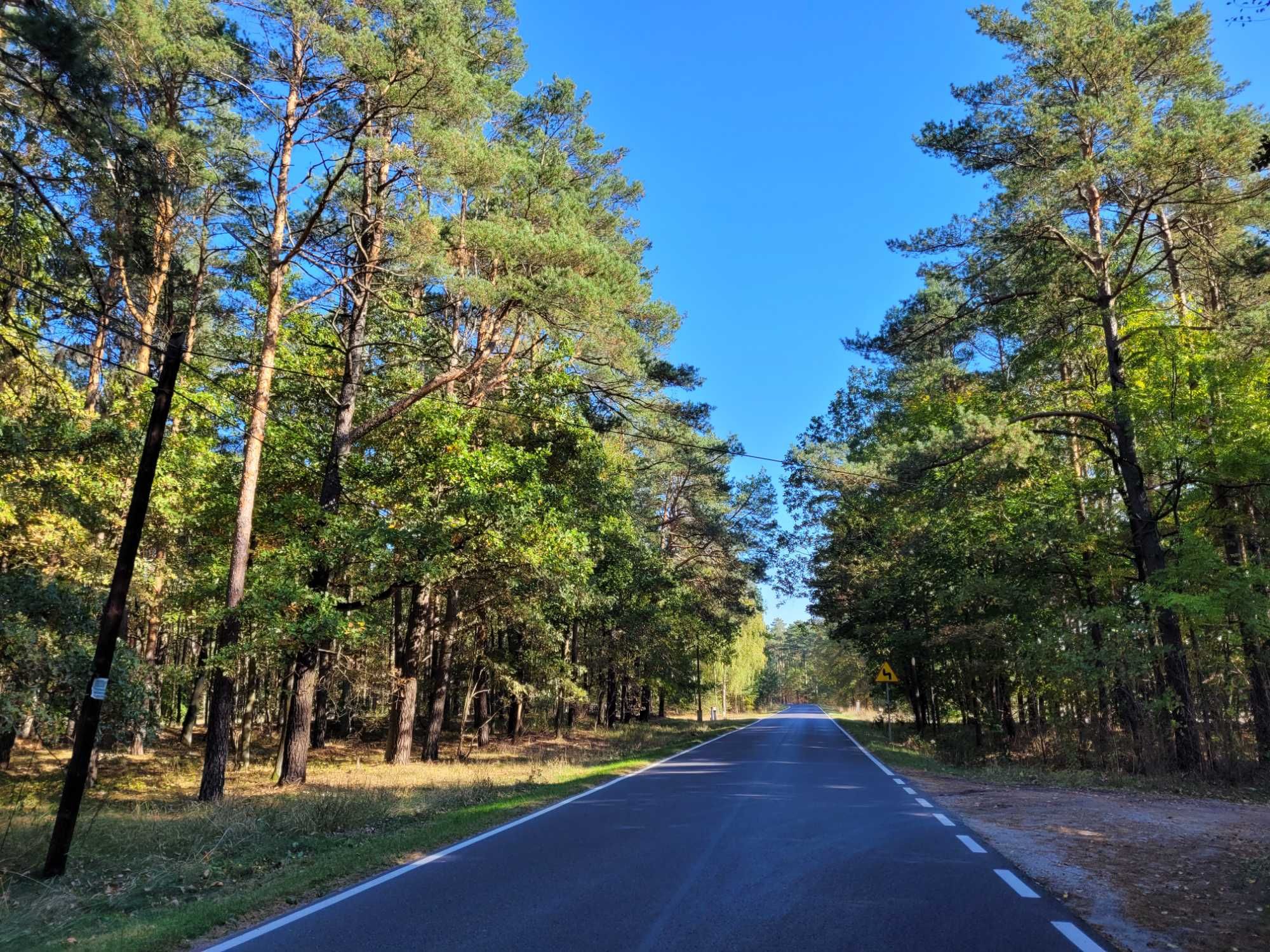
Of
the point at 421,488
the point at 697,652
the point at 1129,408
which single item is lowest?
the point at 697,652

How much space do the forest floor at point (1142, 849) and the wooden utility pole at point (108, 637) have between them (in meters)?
9.54

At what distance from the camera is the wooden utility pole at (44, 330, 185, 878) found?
7883 millimetres

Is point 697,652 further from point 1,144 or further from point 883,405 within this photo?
point 1,144

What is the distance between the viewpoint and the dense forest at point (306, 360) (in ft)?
30.2

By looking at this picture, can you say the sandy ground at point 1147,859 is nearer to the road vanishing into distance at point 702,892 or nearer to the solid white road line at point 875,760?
the road vanishing into distance at point 702,892

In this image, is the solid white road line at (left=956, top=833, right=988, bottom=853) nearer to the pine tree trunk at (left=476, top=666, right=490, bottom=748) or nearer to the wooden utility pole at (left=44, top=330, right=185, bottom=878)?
the wooden utility pole at (left=44, top=330, right=185, bottom=878)

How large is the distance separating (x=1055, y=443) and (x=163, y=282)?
22.8 m

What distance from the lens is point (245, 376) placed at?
1822cm

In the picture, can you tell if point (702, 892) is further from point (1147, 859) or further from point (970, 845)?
point (1147, 859)

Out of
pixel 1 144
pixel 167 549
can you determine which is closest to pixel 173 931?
pixel 1 144

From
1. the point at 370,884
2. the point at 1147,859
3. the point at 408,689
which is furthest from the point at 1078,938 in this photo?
the point at 408,689

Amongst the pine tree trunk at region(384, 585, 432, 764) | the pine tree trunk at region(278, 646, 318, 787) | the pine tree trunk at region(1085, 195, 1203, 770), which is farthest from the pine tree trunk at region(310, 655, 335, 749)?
the pine tree trunk at region(1085, 195, 1203, 770)

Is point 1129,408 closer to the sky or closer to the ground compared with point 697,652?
closer to the sky

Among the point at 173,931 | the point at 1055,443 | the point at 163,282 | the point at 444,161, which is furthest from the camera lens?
the point at 1055,443
